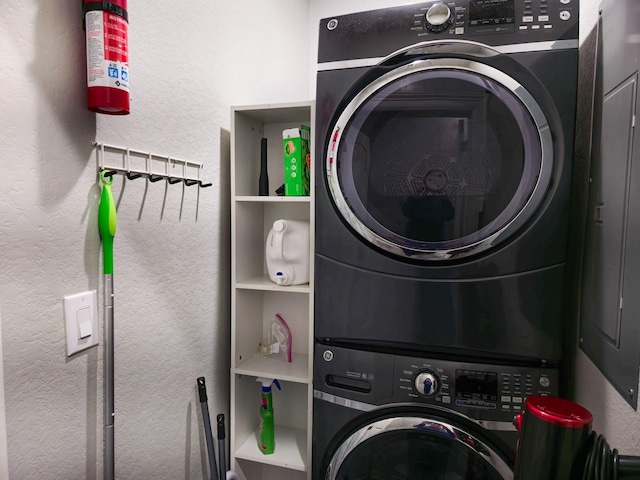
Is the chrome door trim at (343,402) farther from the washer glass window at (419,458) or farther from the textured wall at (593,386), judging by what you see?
the textured wall at (593,386)

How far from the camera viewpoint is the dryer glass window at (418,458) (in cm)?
113

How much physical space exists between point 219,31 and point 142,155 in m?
0.69

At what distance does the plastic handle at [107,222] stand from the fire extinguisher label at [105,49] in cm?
24

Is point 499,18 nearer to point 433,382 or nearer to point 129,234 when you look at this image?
point 433,382

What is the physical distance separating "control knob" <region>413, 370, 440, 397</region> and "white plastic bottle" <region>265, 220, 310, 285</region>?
0.60m

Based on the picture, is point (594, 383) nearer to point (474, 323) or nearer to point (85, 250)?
point (474, 323)

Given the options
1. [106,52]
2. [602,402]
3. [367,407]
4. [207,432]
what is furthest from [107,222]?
[602,402]

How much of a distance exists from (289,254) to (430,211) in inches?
23.9

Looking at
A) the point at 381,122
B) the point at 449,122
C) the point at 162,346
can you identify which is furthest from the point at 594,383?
Result: the point at 162,346

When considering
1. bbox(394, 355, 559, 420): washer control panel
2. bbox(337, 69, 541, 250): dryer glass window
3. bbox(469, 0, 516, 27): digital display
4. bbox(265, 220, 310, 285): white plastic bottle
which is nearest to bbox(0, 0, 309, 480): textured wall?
bbox(265, 220, 310, 285): white plastic bottle

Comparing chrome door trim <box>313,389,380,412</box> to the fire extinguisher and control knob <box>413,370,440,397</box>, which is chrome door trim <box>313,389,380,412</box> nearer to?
control knob <box>413,370,440,397</box>

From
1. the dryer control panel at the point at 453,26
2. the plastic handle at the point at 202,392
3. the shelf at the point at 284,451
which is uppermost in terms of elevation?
the dryer control panel at the point at 453,26

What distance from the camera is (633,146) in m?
0.80

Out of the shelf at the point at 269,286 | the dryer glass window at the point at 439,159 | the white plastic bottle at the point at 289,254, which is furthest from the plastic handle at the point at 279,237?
the dryer glass window at the point at 439,159
